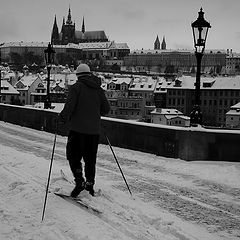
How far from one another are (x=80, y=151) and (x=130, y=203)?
1040 mm

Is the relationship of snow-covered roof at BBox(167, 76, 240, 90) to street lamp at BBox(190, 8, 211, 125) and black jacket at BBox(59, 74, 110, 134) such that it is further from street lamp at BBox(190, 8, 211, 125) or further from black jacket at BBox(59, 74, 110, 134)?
black jacket at BBox(59, 74, 110, 134)

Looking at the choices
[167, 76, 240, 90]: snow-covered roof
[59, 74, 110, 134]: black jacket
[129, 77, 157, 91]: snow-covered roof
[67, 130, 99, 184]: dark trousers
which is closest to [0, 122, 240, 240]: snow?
[67, 130, 99, 184]: dark trousers

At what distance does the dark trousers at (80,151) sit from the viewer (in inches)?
274

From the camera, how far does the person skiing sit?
6891 mm

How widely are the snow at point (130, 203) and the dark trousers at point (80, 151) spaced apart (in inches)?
13.3

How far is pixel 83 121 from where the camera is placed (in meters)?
6.94

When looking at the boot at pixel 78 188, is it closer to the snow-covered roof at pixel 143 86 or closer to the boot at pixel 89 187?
Result: the boot at pixel 89 187

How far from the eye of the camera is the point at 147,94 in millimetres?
127562

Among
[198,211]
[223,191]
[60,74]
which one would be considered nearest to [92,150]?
[198,211]

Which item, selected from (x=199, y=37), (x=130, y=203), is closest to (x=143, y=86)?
(x=199, y=37)

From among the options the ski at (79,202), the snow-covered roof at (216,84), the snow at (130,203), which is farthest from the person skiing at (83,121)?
the snow-covered roof at (216,84)

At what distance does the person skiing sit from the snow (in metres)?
0.34

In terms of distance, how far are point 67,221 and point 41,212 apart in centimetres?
53

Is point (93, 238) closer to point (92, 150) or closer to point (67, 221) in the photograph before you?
point (67, 221)
